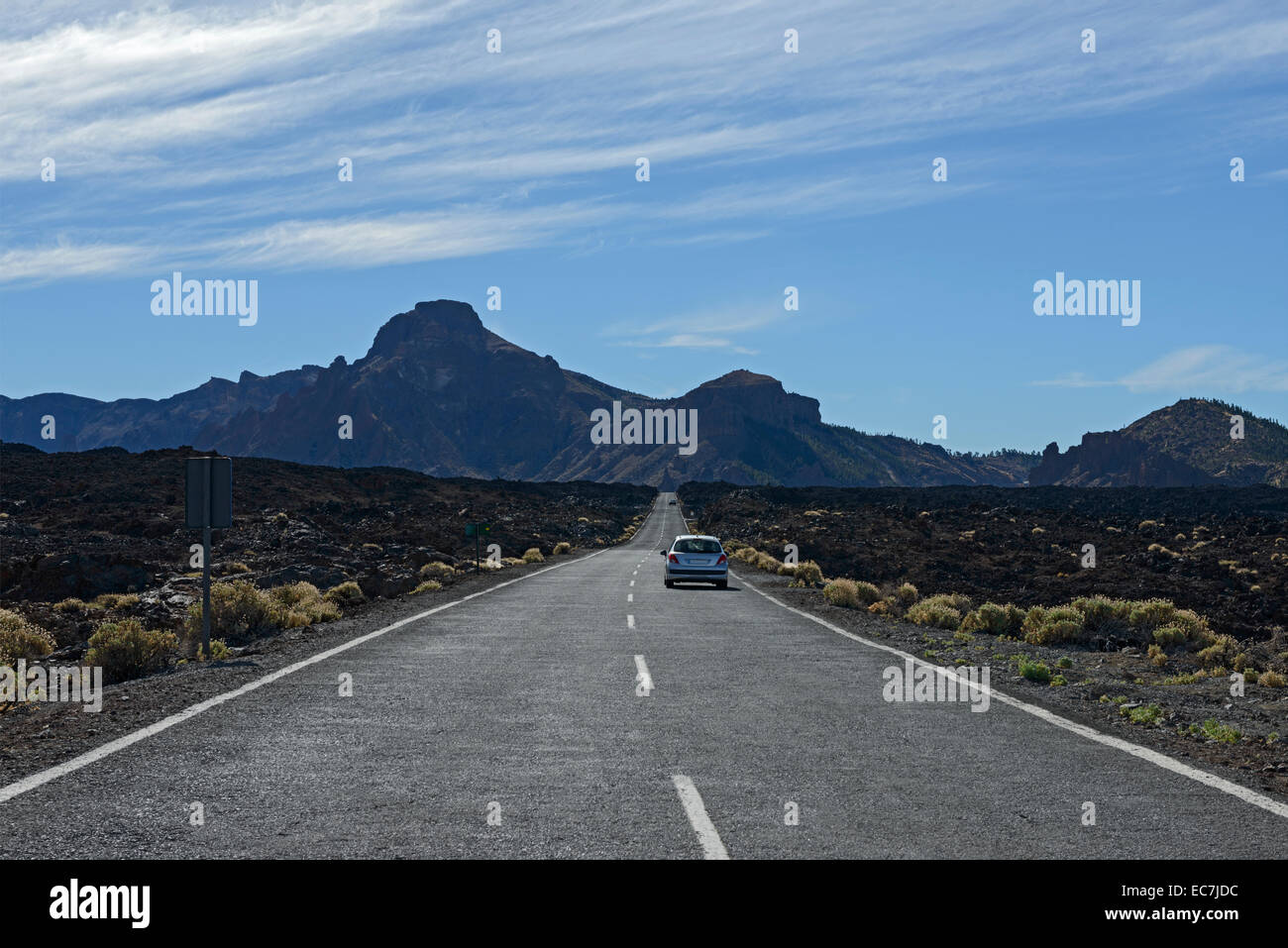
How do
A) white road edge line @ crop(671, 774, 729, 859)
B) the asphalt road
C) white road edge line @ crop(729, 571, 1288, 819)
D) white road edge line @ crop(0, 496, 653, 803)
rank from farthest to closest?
white road edge line @ crop(0, 496, 653, 803) → white road edge line @ crop(729, 571, 1288, 819) → the asphalt road → white road edge line @ crop(671, 774, 729, 859)

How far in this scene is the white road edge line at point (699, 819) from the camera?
5293mm

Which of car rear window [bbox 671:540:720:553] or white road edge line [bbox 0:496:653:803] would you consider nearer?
white road edge line [bbox 0:496:653:803]

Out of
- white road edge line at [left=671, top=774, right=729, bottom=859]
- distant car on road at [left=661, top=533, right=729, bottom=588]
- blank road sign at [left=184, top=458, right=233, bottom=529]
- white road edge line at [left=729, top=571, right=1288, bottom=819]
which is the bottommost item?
distant car on road at [left=661, top=533, right=729, bottom=588]

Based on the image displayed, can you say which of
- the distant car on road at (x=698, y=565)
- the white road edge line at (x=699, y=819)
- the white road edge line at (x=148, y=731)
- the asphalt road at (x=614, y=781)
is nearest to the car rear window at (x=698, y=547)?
the distant car on road at (x=698, y=565)

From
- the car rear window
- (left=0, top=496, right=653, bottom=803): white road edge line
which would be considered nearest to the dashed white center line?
(left=0, top=496, right=653, bottom=803): white road edge line

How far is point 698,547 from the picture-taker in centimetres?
2864

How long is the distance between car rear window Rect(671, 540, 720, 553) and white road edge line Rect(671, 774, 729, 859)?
Result: 21.5 meters

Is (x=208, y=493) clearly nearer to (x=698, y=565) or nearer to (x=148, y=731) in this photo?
(x=148, y=731)

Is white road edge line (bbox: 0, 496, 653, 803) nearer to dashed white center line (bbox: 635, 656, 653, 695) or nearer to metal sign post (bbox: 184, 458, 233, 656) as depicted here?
metal sign post (bbox: 184, 458, 233, 656)

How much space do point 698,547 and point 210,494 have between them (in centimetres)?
1677

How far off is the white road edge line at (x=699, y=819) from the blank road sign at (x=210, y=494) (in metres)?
8.61

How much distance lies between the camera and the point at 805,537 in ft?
189

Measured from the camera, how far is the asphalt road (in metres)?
5.50
